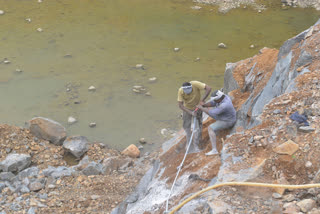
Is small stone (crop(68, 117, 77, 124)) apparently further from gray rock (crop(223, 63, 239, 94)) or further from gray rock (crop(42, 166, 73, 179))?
gray rock (crop(223, 63, 239, 94))

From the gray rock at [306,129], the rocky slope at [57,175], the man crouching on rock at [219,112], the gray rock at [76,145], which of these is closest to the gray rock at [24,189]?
the rocky slope at [57,175]

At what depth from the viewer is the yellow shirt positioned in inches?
270

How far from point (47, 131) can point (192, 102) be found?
5.04m

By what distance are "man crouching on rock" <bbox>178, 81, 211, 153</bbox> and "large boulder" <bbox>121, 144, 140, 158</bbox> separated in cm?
288

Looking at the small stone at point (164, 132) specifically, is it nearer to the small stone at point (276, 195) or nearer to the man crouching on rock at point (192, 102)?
the man crouching on rock at point (192, 102)

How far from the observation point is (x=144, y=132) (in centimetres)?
1075

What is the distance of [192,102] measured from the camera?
273 inches

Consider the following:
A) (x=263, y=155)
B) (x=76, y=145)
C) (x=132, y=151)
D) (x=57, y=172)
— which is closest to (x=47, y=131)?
(x=76, y=145)

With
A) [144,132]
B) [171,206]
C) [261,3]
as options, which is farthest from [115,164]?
[261,3]

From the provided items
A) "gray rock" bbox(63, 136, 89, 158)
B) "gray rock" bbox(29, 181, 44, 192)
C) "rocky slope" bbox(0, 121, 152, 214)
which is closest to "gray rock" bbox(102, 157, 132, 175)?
"rocky slope" bbox(0, 121, 152, 214)

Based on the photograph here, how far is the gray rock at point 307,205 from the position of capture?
405 cm

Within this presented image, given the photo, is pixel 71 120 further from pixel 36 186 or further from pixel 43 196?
pixel 43 196

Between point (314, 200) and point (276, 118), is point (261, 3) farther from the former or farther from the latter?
point (314, 200)

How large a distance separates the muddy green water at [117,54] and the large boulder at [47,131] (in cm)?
59
